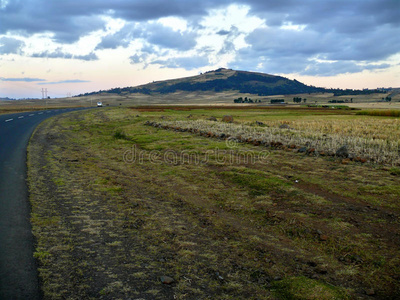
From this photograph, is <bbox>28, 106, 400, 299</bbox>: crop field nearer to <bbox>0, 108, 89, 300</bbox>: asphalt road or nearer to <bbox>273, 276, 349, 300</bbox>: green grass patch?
<bbox>273, 276, 349, 300</bbox>: green grass patch

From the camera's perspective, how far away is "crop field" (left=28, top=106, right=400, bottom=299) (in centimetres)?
499

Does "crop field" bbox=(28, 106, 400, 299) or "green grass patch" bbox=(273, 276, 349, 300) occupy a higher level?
"crop field" bbox=(28, 106, 400, 299)

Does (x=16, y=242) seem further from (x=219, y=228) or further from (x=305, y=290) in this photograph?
(x=305, y=290)

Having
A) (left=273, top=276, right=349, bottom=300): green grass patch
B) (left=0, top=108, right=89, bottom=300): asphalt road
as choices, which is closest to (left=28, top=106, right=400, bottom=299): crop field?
(left=273, top=276, right=349, bottom=300): green grass patch

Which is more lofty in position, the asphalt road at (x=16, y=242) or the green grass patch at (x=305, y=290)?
the asphalt road at (x=16, y=242)

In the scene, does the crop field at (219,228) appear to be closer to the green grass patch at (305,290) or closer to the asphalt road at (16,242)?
the green grass patch at (305,290)

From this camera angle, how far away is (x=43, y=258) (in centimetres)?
557

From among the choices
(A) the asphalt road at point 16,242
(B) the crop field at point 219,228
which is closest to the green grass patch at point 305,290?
(B) the crop field at point 219,228

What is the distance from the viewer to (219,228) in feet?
24.0

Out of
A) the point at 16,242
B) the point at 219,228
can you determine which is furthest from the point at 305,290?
the point at 16,242

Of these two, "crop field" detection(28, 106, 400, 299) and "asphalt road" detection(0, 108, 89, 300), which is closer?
"asphalt road" detection(0, 108, 89, 300)

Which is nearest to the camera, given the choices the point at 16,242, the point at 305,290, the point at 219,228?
the point at 305,290

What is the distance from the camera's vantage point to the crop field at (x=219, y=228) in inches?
196

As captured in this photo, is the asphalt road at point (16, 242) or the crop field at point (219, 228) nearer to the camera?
the asphalt road at point (16, 242)
